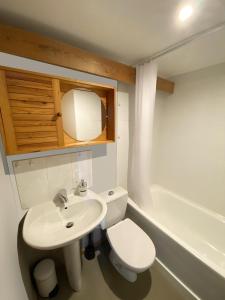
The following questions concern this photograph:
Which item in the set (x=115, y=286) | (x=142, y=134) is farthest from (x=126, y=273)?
(x=142, y=134)

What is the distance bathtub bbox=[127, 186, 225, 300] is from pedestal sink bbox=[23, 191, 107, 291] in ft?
2.24

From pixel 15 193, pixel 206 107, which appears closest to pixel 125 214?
pixel 15 193

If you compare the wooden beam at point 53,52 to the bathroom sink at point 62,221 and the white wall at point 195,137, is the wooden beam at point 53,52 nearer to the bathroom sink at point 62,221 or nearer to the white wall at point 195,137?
the white wall at point 195,137

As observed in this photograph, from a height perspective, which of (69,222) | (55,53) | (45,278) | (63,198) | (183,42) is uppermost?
(183,42)

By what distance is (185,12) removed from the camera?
2.65ft

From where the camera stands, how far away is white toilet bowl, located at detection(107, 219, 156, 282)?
1.12 metres

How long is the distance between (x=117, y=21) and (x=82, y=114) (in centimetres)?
74

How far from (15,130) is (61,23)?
0.77 metres

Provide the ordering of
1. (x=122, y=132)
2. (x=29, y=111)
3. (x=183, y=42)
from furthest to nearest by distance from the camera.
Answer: (x=122, y=132)
(x=183, y=42)
(x=29, y=111)

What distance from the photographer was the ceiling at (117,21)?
0.75 meters

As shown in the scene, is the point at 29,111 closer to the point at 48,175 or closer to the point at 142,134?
the point at 48,175

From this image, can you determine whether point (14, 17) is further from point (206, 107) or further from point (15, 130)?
point (206, 107)

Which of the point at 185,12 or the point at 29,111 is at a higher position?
the point at 185,12

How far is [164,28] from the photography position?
953 mm
